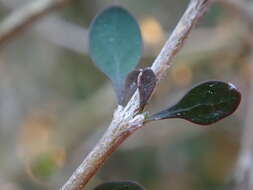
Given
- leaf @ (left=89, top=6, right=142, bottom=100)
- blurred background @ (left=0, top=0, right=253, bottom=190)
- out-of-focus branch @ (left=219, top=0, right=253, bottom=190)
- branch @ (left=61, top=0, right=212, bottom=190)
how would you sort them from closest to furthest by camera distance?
branch @ (left=61, top=0, right=212, bottom=190), leaf @ (left=89, top=6, right=142, bottom=100), out-of-focus branch @ (left=219, top=0, right=253, bottom=190), blurred background @ (left=0, top=0, right=253, bottom=190)

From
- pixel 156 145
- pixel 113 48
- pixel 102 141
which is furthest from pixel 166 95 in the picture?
pixel 102 141

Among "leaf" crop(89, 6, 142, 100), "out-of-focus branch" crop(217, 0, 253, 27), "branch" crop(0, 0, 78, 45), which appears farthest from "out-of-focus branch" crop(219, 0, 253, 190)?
"leaf" crop(89, 6, 142, 100)

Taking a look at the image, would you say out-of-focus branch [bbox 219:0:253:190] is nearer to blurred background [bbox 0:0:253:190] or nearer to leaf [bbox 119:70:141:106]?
blurred background [bbox 0:0:253:190]

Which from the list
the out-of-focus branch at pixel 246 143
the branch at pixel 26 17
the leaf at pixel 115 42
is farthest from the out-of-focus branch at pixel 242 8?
the leaf at pixel 115 42

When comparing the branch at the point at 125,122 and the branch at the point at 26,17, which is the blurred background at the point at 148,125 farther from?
the branch at the point at 125,122

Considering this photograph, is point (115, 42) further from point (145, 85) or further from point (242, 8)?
point (242, 8)

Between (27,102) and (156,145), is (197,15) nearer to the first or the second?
(156,145)

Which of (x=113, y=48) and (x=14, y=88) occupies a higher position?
(x=113, y=48)

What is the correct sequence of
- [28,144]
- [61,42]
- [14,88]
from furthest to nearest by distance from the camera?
[14,88]
[61,42]
[28,144]
